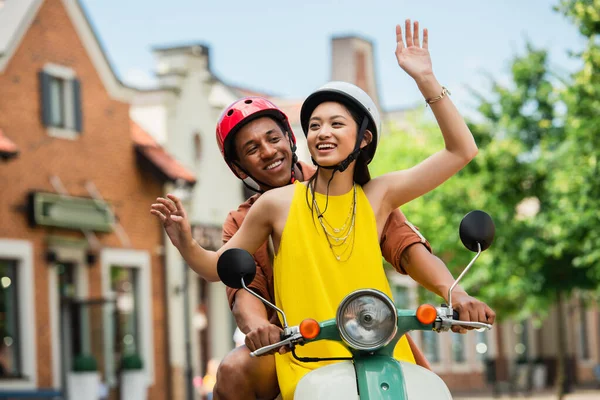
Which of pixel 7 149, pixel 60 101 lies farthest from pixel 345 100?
pixel 60 101

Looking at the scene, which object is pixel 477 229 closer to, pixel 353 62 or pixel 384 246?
pixel 384 246

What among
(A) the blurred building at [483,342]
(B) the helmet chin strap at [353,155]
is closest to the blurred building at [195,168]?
(A) the blurred building at [483,342]

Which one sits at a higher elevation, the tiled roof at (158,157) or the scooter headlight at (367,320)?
the tiled roof at (158,157)

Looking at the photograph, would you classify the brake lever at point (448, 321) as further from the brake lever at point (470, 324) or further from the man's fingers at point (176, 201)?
the man's fingers at point (176, 201)

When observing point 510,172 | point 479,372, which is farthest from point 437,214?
point 479,372

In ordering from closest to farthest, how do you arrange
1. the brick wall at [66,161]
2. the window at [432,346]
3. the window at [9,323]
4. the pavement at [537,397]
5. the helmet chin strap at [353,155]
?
the helmet chin strap at [353,155]
the window at [9,323]
the brick wall at [66,161]
the pavement at [537,397]
the window at [432,346]

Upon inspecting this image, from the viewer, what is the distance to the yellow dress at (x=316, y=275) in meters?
4.00

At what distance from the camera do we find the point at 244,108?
4.90 m

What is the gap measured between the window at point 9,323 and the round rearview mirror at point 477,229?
61.5 ft

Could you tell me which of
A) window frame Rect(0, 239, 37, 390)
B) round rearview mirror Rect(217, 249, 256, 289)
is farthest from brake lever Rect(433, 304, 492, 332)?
window frame Rect(0, 239, 37, 390)

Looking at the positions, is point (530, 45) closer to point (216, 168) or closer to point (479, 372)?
point (216, 168)

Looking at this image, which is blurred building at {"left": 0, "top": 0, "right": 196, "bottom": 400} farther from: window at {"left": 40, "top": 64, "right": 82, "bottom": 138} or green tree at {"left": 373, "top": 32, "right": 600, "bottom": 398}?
green tree at {"left": 373, "top": 32, "right": 600, "bottom": 398}

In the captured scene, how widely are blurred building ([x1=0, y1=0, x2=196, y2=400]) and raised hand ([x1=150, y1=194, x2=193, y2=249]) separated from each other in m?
17.5

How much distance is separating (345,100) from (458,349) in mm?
43423
